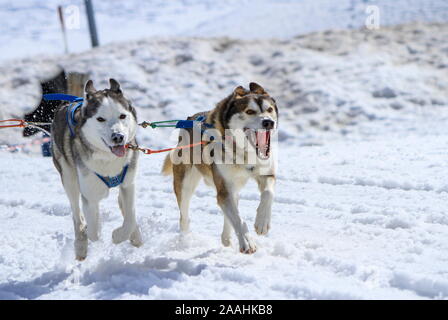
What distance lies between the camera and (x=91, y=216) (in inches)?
124

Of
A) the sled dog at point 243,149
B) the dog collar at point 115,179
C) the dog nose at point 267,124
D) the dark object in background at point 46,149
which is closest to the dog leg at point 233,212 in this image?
the sled dog at point 243,149

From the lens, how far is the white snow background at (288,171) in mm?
2877

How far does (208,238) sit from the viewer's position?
12.3ft

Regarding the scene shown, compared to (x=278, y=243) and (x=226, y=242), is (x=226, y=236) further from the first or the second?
(x=278, y=243)

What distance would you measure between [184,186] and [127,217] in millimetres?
708

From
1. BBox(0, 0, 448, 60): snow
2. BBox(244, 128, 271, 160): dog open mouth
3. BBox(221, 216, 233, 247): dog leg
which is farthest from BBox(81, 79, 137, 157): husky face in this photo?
BBox(0, 0, 448, 60): snow

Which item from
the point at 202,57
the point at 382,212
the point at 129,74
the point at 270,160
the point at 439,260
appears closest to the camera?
the point at 439,260

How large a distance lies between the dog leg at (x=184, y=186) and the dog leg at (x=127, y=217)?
64 centimetres

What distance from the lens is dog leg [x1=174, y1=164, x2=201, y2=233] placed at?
3791 mm

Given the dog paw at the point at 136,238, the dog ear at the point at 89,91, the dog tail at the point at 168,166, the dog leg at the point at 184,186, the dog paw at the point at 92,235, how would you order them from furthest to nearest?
the dog tail at the point at 168,166, the dog leg at the point at 184,186, the dog paw at the point at 136,238, the dog paw at the point at 92,235, the dog ear at the point at 89,91

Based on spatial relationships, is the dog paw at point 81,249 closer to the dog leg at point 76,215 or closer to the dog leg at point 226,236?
the dog leg at point 76,215

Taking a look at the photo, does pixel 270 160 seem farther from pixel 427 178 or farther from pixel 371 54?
pixel 371 54

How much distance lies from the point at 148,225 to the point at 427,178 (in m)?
2.50
